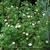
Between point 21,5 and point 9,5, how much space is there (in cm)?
28

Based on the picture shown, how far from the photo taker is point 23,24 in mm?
3754

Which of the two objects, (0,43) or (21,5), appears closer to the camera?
(0,43)

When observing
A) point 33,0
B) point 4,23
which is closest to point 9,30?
point 4,23

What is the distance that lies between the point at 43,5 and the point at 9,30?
3.50ft

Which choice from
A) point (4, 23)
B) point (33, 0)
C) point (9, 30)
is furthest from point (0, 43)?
point (33, 0)

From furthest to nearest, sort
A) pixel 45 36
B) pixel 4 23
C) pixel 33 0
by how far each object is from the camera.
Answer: pixel 33 0, pixel 4 23, pixel 45 36

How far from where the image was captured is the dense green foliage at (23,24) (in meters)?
3.30

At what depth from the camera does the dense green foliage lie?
3305 mm

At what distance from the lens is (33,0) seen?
4742 millimetres

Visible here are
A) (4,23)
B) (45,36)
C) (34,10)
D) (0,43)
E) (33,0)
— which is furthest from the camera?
(33,0)

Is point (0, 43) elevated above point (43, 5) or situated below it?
below

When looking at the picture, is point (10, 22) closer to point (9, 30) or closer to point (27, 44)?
point (9, 30)

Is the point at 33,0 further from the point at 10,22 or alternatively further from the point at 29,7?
the point at 10,22

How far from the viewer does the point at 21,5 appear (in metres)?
4.54
